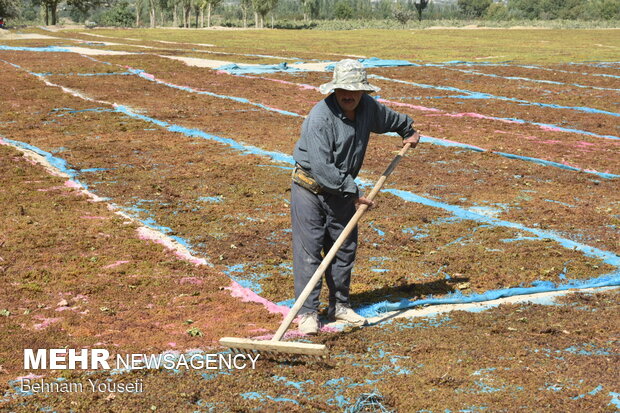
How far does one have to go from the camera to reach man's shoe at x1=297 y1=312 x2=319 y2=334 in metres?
4.56

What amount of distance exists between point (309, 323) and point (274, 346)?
0.51 m

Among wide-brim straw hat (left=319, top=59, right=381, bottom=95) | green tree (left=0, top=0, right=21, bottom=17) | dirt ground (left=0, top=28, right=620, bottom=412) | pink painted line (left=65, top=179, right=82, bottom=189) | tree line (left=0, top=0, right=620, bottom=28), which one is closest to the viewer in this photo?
dirt ground (left=0, top=28, right=620, bottom=412)

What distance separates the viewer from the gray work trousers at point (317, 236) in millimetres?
4625

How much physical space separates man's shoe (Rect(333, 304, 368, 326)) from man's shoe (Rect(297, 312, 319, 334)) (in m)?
0.21

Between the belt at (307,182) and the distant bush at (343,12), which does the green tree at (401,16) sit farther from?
the belt at (307,182)

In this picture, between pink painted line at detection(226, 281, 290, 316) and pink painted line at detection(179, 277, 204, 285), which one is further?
pink painted line at detection(179, 277, 204, 285)

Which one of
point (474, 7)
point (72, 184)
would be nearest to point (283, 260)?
point (72, 184)

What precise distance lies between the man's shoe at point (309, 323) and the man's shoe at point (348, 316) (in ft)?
0.70

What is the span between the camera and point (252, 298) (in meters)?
5.20

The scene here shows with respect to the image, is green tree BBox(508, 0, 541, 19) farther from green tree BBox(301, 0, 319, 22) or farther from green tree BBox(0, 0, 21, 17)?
green tree BBox(0, 0, 21, 17)

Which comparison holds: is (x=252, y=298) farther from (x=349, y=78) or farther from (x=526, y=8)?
(x=526, y=8)

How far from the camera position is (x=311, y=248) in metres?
4.65

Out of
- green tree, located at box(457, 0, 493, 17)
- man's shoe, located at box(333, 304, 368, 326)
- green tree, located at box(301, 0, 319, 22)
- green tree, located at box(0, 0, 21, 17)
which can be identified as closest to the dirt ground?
man's shoe, located at box(333, 304, 368, 326)

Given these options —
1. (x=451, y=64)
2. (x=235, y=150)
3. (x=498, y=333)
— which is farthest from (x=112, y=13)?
(x=498, y=333)
